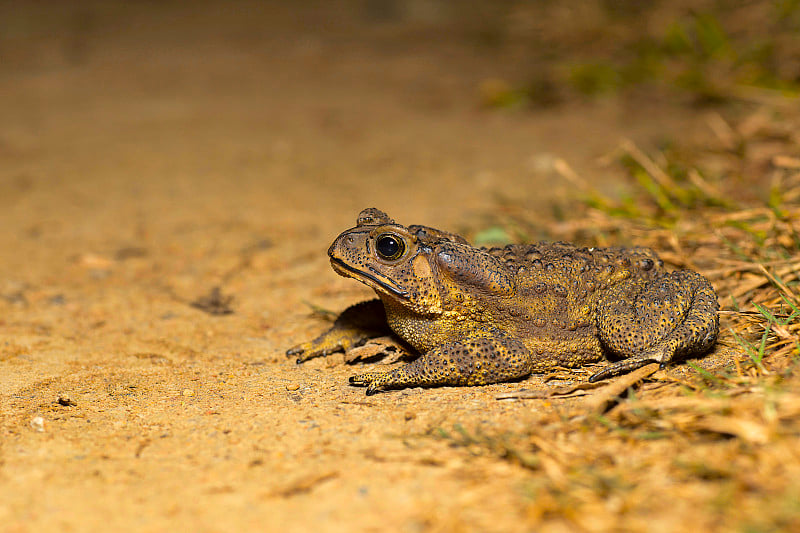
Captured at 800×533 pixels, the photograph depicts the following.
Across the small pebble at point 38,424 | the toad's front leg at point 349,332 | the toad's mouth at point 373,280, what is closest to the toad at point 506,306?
the toad's mouth at point 373,280

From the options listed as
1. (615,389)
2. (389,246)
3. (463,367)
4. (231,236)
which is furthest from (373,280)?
(231,236)

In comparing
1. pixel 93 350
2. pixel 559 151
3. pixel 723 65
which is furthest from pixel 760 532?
pixel 723 65

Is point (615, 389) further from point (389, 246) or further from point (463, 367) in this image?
point (389, 246)

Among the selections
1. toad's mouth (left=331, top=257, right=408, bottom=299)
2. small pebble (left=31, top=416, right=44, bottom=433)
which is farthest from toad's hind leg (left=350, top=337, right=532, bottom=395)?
small pebble (left=31, top=416, right=44, bottom=433)

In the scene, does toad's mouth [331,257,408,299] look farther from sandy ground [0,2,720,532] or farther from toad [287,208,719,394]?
sandy ground [0,2,720,532]

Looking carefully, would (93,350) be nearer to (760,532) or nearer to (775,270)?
(760,532)

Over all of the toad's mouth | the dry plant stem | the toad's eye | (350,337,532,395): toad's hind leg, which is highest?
the toad's eye
